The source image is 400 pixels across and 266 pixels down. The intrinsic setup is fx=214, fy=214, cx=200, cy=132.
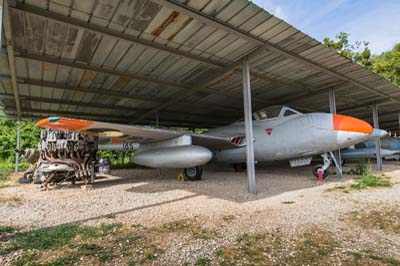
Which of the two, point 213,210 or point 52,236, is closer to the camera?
point 52,236

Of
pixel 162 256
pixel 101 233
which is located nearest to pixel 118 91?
pixel 101 233

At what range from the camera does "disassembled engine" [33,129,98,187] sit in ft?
21.7

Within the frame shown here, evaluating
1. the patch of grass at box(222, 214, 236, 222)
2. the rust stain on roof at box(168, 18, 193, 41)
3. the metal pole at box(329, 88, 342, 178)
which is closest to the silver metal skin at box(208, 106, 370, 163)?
the metal pole at box(329, 88, 342, 178)

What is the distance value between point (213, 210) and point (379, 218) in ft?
Answer: 9.10

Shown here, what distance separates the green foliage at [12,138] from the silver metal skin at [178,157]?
15.4 metres

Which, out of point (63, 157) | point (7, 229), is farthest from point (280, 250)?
point (63, 157)

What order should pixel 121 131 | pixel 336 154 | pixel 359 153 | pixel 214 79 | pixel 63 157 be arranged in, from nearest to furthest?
1. pixel 121 131
2. pixel 63 157
3. pixel 214 79
4. pixel 336 154
5. pixel 359 153

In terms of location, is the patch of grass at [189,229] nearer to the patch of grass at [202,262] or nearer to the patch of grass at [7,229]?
the patch of grass at [202,262]

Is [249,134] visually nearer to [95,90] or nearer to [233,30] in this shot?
[233,30]

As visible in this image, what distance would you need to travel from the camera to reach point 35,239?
2.84 metres

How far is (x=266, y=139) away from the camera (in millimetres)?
8039

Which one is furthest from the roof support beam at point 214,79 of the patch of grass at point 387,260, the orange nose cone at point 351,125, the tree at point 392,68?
the tree at point 392,68

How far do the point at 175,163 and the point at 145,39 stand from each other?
3.56 m

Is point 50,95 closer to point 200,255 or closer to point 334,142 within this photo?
point 200,255
